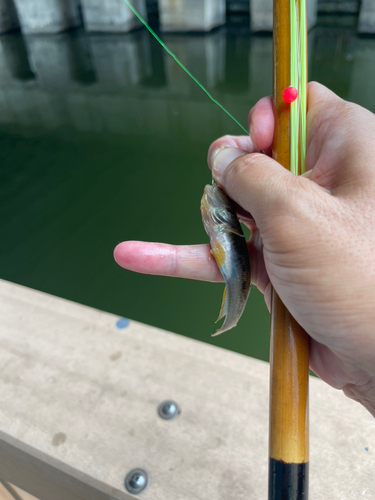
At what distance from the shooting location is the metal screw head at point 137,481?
1172 millimetres

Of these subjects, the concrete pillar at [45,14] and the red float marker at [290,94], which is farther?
the concrete pillar at [45,14]

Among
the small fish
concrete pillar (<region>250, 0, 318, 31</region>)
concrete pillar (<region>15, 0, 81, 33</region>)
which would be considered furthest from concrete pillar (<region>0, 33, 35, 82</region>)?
the small fish

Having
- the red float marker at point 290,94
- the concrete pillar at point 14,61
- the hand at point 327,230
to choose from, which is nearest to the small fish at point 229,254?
the hand at point 327,230

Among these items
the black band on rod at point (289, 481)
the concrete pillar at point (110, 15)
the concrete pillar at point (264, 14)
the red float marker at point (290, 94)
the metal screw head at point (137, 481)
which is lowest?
the metal screw head at point (137, 481)

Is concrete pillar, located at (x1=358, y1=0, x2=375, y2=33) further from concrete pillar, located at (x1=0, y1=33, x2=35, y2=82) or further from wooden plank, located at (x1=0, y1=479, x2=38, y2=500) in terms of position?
wooden plank, located at (x1=0, y1=479, x2=38, y2=500)

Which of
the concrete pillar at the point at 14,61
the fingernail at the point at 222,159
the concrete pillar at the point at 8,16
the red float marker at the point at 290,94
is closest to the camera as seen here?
the red float marker at the point at 290,94

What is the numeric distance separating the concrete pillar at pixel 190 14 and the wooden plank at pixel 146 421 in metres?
11.4

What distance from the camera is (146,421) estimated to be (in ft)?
4.50

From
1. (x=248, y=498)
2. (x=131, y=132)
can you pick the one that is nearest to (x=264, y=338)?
(x=248, y=498)

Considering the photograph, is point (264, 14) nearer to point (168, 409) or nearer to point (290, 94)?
point (290, 94)

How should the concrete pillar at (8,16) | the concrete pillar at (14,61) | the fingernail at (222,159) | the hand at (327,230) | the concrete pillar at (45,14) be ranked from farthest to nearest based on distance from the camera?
the concrete pillar at (8,16)
the concrete pillar at (45,14)
the concrete pillar at (14,61)
the fingernail at (222,159)
the hand at (327,230)

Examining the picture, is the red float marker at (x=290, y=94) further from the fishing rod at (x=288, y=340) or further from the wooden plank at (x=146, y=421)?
the wooden plank at (x=146, y=421)

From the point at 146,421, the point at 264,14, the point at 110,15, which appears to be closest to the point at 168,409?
the point at 146,421

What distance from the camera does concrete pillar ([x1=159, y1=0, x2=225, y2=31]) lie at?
1042 centimetres
